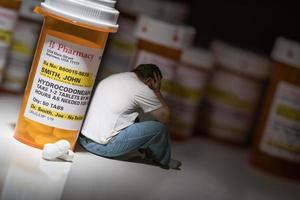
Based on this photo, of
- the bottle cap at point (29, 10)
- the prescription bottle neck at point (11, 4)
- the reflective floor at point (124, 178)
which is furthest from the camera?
the bottle cap at point (29, 10)

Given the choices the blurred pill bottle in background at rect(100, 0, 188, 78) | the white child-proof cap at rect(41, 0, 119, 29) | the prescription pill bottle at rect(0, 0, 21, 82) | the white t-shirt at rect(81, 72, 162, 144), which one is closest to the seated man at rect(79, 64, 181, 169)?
the white t-shirt at rect(81, 72, 162, 144)

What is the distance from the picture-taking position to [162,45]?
42.9 inches

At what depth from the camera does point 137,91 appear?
3.09 ft

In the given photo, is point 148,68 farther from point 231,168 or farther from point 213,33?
point 213,33

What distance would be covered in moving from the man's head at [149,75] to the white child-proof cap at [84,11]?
0.11 m

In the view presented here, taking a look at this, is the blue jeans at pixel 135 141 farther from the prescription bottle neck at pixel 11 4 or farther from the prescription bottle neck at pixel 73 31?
the prescription bottle neck at pixel 11 4

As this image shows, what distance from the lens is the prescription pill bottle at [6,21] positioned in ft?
3.48

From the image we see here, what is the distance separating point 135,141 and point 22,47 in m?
0.37

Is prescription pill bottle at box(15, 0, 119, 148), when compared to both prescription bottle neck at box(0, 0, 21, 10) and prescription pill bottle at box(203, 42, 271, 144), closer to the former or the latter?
prescription bottle neck at box(0, 0, 21, 10)

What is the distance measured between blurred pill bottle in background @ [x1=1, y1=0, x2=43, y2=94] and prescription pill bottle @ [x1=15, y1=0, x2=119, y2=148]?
28 cm

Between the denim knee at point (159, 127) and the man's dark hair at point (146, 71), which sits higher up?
the man's dark hair at point (146, 71)

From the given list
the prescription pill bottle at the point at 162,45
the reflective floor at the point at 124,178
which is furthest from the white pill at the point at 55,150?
the prescription pill bottle at the point at 162,45

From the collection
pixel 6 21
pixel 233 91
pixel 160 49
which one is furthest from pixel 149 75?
pixel 233 91

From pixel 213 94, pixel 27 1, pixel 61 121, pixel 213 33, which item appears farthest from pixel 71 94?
pixel 213 33
